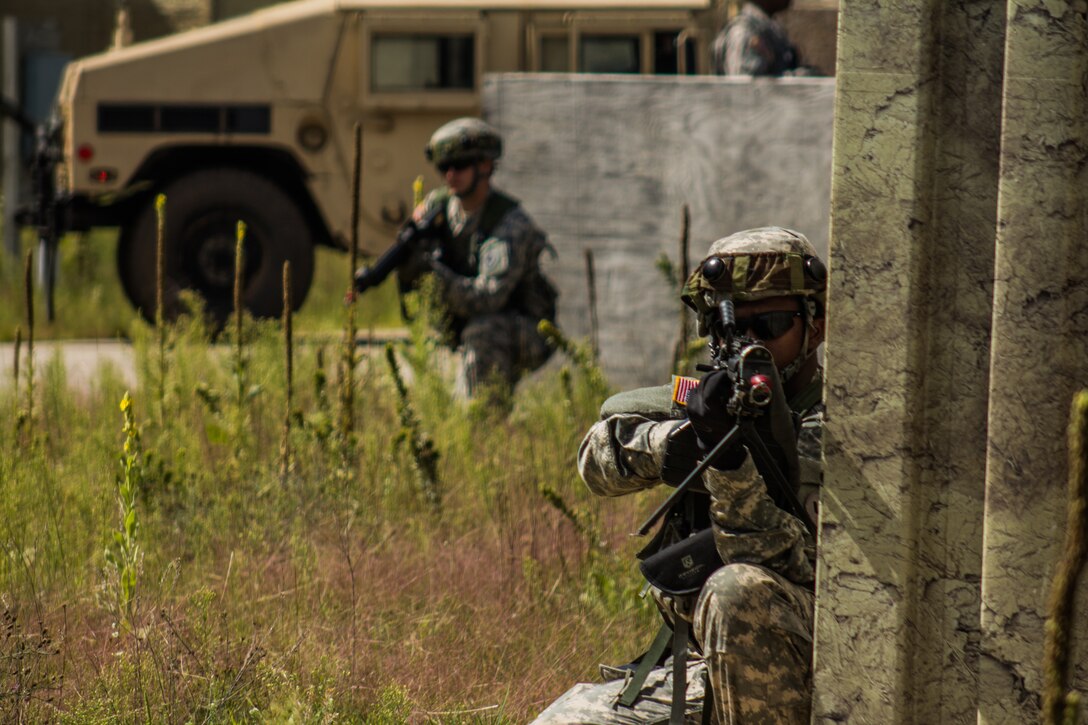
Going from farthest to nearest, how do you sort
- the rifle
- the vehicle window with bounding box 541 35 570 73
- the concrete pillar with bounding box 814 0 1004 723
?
the vehicle window with bounding box 541 35 570 73 < the rifle < the concrete pillar with bounding box 814 0 1004 723

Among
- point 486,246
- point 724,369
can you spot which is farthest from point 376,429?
point 724,369

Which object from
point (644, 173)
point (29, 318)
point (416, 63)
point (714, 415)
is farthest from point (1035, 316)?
point (416, 63)

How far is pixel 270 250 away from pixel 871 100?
7173 millimetres

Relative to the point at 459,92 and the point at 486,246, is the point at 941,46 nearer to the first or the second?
the point at 486,246

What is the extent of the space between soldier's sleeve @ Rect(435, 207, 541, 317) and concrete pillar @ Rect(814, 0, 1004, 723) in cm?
376

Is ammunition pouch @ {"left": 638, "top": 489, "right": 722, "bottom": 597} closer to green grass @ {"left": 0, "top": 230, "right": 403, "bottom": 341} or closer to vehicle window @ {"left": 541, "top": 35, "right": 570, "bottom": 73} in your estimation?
green grass @ {"left": 0, "top": 230, "right": 403, "bottom": 341}

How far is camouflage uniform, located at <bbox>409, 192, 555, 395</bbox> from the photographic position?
6137 millimetres

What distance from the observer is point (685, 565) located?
286 cm

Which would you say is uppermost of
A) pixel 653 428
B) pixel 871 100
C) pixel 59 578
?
pixel 871 100

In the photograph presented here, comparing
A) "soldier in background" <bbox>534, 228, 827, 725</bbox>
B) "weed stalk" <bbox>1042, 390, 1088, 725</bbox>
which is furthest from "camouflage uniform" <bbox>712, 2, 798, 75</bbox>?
"weed stalk" <bbox>1042, 390, 1088, 725</bbox>

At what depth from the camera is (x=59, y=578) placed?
12.3 ft

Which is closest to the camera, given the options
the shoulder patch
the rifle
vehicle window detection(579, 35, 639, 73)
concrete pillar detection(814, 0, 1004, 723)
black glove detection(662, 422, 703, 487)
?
concrete pillar detection(814, 0, 1004, 723)

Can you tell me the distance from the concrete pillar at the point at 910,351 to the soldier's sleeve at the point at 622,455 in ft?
1.72

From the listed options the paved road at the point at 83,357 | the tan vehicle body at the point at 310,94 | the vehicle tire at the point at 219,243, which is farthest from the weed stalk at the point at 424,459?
the tan vehicle body at the point at 310,94
